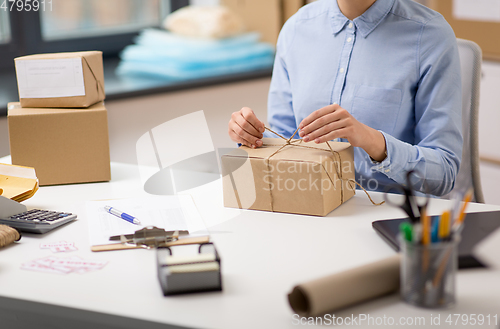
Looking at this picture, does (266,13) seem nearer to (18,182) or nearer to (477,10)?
(477,10)

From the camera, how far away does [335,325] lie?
0.70 metres

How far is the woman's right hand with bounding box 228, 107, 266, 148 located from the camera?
1152mm

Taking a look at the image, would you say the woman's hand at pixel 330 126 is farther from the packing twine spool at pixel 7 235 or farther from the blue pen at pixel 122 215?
the packing twine spool at pixel 7 235

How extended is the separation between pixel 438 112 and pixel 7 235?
95cm

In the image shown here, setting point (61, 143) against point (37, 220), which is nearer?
point (37, 220)

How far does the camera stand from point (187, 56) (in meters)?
2.24

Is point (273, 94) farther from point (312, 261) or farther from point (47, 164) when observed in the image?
point (312, 261)

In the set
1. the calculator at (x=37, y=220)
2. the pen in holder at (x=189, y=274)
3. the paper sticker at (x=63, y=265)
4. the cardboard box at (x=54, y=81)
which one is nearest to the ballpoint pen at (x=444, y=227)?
the pen in holder at (x=189, y=274)

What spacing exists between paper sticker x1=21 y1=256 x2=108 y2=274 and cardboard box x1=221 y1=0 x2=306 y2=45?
1694mm

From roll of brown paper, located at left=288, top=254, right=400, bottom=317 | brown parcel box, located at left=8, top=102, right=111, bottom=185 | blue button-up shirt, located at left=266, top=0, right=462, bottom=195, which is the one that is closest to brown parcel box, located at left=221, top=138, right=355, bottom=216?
blue button-up shirt, located at left=266, top=0, right=462, bottom=195

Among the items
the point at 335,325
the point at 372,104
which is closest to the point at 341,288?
the point at 335,325

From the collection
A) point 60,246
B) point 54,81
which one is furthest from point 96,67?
point 60,246

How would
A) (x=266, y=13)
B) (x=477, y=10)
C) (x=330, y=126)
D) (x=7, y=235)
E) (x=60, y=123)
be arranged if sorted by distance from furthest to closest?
(x=266, y=13)
(x=477, y=10)
(x=60, y=123)
(x=330, y=126)
(x=7, y=235)

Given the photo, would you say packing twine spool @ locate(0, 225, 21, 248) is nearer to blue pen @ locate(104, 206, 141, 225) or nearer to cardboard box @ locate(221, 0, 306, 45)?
blue pen @ locate(104, 206, 141, 225)
